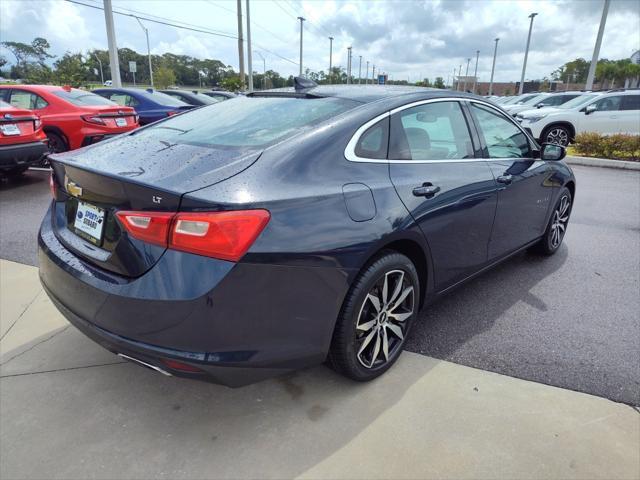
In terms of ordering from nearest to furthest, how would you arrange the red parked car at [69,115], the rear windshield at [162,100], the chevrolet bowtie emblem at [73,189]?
the chevrolet bowtie emblem at [73,189], the red parked car at [69,115], the rear windshield at [162,100]

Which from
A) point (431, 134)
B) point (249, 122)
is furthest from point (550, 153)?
point (249, 122)

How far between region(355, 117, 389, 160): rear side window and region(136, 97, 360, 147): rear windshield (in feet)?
0.63

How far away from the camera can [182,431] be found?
216cm

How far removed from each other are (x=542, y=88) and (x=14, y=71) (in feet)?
273

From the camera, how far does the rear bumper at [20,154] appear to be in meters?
6.42

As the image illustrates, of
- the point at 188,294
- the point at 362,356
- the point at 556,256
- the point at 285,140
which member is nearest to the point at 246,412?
the point at 362,356

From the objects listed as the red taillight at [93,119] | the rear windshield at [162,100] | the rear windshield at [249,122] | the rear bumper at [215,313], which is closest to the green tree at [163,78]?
the rear windshield at [162,100]

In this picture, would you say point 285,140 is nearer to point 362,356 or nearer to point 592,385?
point 362,356

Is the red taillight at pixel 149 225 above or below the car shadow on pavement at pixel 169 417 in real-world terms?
above

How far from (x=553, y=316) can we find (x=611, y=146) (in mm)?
9334

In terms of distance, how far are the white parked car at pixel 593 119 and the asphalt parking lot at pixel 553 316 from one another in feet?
26.5

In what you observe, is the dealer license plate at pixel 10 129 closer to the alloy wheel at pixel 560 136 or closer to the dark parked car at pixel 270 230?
the dark parked car at pixel 270 230

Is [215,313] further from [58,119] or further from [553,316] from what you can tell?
[58,119]

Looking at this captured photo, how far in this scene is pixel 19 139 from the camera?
6605mm
